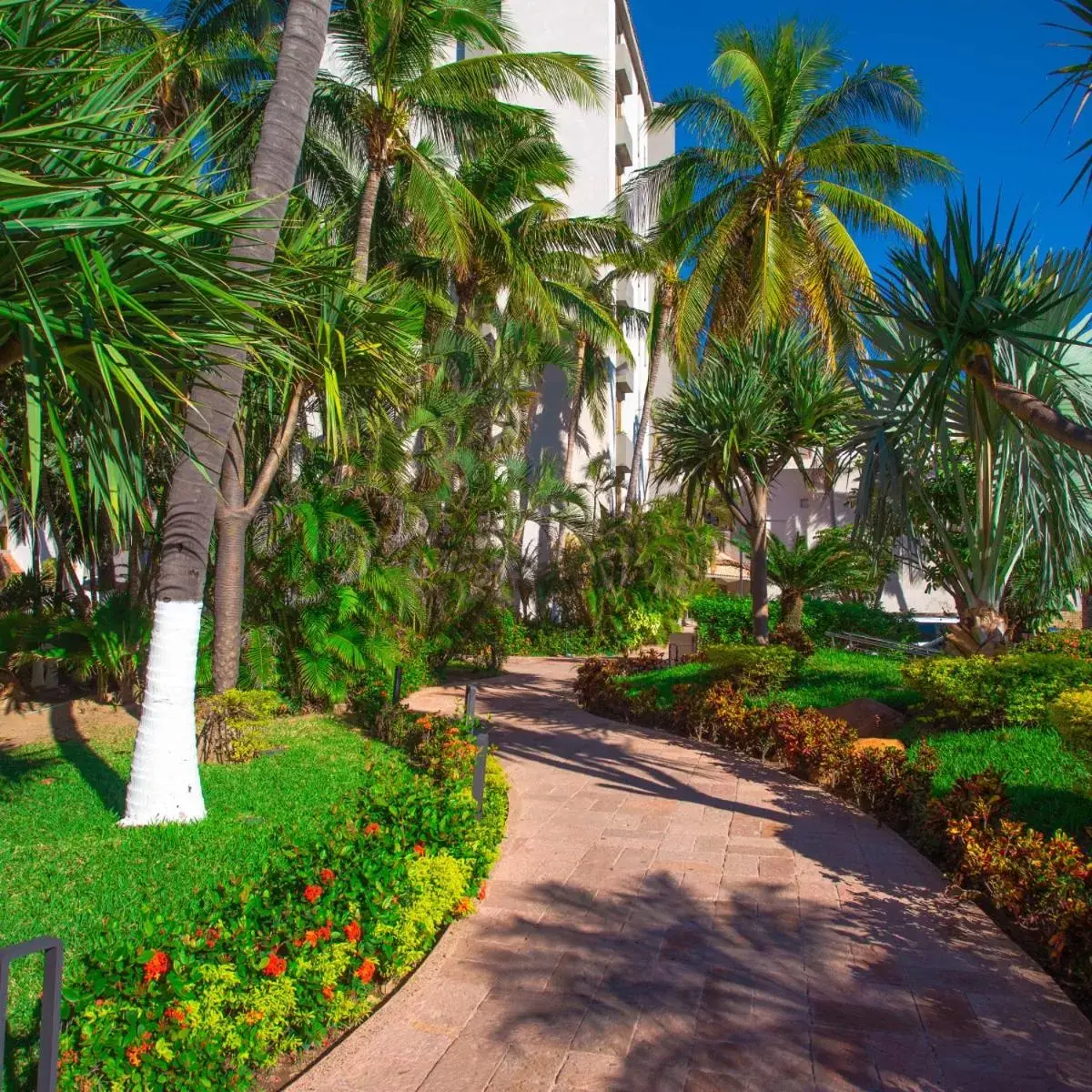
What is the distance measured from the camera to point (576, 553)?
19.9 meters

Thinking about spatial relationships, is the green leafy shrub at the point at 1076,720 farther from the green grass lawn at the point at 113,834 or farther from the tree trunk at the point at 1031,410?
the green grass lawn at the point at 113,834

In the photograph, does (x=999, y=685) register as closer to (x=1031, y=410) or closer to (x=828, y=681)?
(x=828, y=681)

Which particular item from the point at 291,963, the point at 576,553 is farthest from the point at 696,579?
the point at 291,963

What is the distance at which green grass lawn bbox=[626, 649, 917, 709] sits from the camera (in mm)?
11023

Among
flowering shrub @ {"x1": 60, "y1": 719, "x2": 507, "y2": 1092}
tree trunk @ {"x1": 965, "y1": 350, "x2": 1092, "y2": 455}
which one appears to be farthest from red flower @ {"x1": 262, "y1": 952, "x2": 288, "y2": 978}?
tree trunk @ {"x1": 965, "y1": 350, "x2": 1092, "y2": 455}

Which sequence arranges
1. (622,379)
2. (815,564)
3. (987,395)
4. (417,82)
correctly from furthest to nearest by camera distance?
(622,379) → (815,564) → (417,82) → (987,395)

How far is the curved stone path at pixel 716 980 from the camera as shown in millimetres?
3848

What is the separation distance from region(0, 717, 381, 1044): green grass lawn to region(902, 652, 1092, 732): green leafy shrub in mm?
5531

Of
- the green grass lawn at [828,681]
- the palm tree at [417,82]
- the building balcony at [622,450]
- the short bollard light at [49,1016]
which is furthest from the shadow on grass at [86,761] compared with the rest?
the building balcony at [622,450]

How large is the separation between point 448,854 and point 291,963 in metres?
1.67

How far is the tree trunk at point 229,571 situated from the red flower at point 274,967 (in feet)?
19.8

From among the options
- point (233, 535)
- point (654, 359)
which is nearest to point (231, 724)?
point (233, 535)

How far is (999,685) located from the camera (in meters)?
8.71

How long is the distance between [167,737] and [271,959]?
313 centimetres
